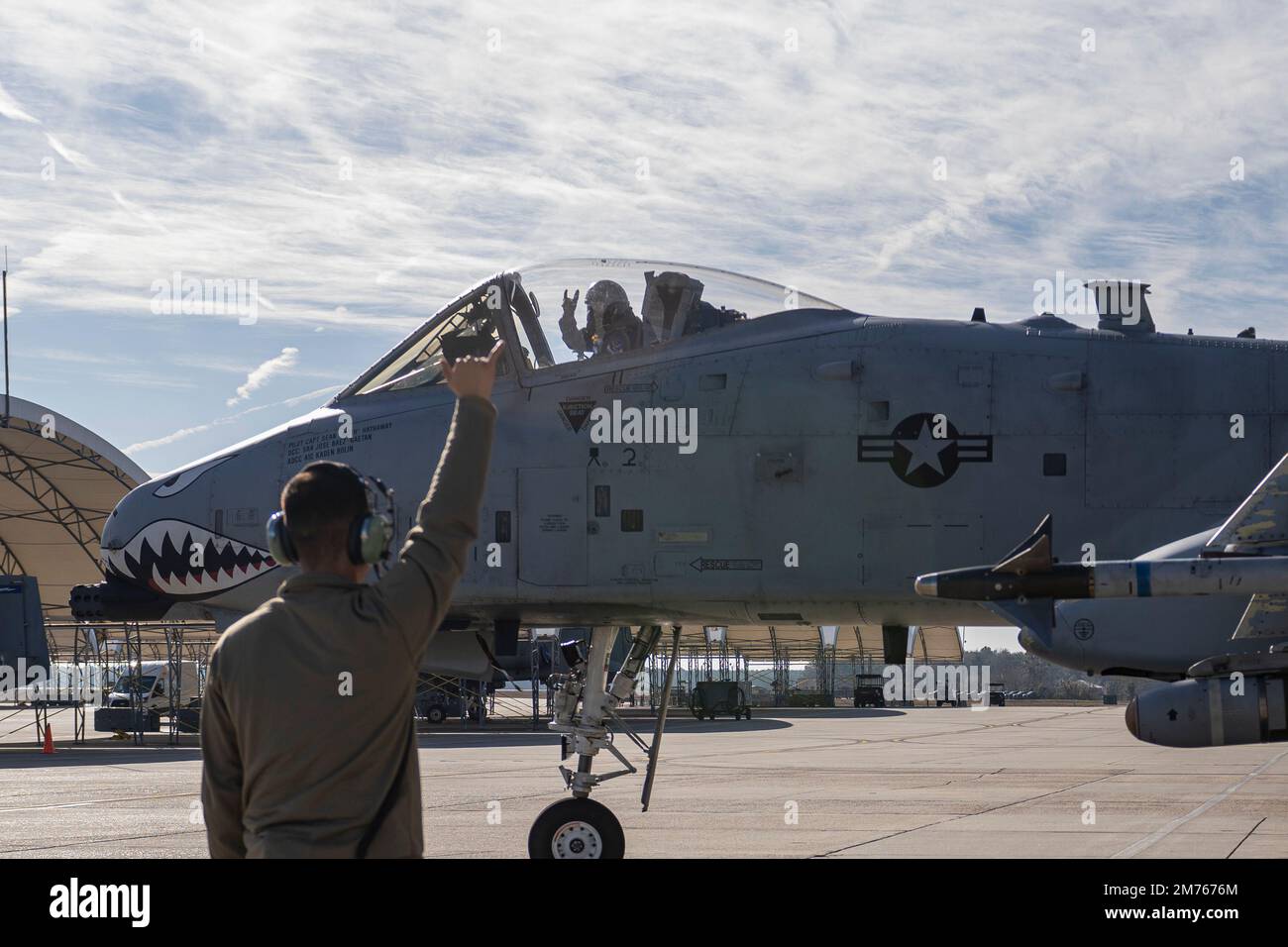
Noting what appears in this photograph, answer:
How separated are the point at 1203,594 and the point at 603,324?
14.9ft

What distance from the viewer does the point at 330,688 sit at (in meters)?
3.76

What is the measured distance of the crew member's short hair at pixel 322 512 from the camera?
3898 mm

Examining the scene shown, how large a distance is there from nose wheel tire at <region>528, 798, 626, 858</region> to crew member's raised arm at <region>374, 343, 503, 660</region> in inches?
236

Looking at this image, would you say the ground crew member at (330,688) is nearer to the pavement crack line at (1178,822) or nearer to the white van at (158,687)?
the pavement crack line at (1178,822)

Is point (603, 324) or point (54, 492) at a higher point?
point (54, 492)

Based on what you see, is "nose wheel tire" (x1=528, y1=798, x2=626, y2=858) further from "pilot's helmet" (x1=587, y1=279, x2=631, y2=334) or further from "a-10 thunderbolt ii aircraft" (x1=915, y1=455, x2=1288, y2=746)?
"pilot's helmet" (x1=587, y1=279, x2=631, y2=334)

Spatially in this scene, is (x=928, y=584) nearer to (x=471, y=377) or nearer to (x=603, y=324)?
(x=603, y=324)

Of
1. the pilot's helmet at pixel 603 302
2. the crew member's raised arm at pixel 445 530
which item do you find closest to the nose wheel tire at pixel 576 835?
the pilot's helmet at pixel 603 302

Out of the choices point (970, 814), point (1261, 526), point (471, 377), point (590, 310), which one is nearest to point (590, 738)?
point (590, 310)

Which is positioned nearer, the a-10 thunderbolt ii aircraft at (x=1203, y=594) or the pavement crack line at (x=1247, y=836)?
the a-10 thunderbolt ii aircraft at (x=1203, y=594)

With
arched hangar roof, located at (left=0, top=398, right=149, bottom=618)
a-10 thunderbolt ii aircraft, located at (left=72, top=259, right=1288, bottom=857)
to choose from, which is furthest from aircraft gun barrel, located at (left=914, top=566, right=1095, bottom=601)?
arched hangar roof, located at (left=0, top=398, right=149, bottom=618)

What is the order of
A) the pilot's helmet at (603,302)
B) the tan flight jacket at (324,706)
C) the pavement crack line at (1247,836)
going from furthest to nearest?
the pavement crack line at (1247,836) → the pilot's helmet at (603,302) → the tan flight jacket at (324,706)

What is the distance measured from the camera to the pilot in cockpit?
9.89m

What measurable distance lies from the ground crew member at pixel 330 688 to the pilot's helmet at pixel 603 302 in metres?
6.09
